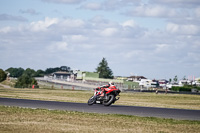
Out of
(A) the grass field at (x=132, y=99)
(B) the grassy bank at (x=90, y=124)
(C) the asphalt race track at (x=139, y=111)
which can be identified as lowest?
(B) the grassy bank at (x=90, y=124)

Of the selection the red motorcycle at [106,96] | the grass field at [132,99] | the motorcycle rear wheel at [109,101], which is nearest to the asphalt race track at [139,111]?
the motorcycle rear wheel at [109,101]

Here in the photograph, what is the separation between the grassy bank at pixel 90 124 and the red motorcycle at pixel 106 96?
30.0 ft

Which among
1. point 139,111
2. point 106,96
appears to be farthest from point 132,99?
point 139,111

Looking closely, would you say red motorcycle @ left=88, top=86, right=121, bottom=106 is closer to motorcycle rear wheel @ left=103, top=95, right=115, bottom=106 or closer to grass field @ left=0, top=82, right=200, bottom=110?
motorcycle rear wheel @ left=103, top=95, right=115, bottom=106

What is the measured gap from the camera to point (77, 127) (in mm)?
17844

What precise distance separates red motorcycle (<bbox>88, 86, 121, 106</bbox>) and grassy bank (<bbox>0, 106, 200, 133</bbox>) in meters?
9.13

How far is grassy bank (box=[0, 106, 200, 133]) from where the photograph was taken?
17172 millimetres

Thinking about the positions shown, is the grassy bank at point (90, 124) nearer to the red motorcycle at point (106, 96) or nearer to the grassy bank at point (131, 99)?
the red motorcycle at point (106, 96)

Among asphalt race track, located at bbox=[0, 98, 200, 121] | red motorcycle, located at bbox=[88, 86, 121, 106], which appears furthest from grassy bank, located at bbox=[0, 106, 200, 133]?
red motorcycle, located at bbox=[88, 86, 121, 106]

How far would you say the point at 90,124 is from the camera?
19.1 metres

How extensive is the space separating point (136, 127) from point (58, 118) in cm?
458

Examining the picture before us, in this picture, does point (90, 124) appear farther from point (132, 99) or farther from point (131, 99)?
point (132, 99)

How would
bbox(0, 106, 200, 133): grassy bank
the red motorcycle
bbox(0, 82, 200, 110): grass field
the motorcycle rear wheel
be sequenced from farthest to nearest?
bbox(0, 82, 200, 110): grass field → the red motorcycle → the motorcycle rear wheel → bbox(0, 106, 200, 133): grassy bank

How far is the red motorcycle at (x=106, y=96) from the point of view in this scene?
105 ft
